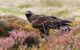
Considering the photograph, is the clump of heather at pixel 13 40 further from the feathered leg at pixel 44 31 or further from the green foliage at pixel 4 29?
the feathered leg at pixel 44 31

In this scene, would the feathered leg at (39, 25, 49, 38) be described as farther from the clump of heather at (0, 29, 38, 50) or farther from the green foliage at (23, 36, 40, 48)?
the green foliage at (23, 36, 40, 48)

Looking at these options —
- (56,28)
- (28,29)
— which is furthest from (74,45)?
(28,29)

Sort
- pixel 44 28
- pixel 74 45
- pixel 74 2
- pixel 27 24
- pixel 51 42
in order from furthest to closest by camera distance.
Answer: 1. pixel 74 2
2. pixel 27 24
3. pixel 44 28
4. pixel 51 42
5. pixel 74 45

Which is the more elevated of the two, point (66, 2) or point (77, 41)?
point (77, 41)

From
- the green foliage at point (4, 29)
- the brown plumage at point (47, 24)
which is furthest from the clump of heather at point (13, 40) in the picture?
the brown plumage at point (47, 24)

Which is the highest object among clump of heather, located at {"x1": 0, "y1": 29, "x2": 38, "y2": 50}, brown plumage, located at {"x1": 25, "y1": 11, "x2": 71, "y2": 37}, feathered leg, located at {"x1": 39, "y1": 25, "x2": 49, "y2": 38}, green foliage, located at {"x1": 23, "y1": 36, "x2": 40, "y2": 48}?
clump of heather, located at {"x1": 0, "y1": 29, "x2": 38, "y2": 50}

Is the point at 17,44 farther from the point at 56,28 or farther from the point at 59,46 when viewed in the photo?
the point at 56,28

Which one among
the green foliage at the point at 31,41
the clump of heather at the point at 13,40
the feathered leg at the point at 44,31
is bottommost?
the feathered leg at the point at 44,31

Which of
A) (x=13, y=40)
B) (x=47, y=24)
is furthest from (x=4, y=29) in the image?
(x=13, y=40)

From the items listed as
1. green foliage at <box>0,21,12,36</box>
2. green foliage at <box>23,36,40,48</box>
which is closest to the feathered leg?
green foliage at <box>0,21,12,36</box>

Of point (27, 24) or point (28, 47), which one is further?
point (27, 24)

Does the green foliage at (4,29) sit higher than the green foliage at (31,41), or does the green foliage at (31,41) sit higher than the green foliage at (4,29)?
the green foliage at (31,41)

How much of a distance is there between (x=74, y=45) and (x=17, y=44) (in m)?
2.06

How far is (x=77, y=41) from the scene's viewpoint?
10820 mm
